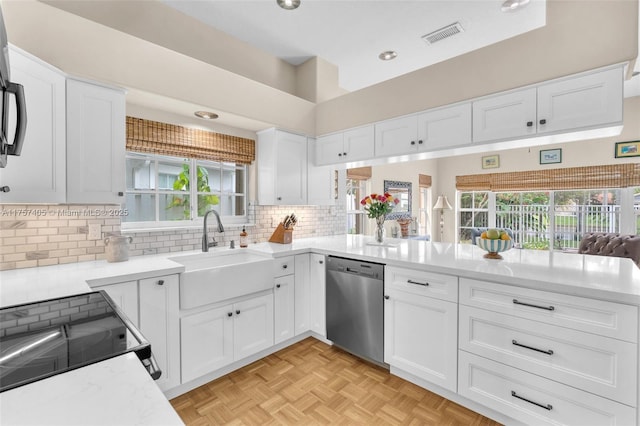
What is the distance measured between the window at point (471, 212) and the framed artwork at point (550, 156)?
1.18 metres

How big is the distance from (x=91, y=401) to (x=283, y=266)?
6.67 feet

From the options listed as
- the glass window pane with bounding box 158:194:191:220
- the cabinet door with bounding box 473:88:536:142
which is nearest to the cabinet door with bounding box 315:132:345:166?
the cabinet door with bounding box 473:88:536:142

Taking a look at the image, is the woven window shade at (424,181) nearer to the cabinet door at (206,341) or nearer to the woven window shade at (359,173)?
the woven window shade at (359,173)

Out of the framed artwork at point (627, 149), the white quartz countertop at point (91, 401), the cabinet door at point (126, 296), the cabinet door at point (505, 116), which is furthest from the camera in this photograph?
the framed artwork at point (627, 149)

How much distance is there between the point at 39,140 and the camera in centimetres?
167

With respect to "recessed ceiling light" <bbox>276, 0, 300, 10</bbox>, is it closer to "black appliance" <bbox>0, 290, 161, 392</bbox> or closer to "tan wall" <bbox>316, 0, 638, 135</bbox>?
"tan wall" <bbox>316, 0, 638, 135</bbox>

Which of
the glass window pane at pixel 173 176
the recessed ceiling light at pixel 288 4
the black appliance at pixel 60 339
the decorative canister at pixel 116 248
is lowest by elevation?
the black appliance at pixel 60 339

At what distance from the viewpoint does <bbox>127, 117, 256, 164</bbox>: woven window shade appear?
2.39 m

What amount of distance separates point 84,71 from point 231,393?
2.31m

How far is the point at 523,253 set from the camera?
2297mm

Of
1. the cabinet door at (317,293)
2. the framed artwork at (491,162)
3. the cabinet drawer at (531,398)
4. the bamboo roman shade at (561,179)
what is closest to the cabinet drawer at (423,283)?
the cabinet drawer at (531,398)

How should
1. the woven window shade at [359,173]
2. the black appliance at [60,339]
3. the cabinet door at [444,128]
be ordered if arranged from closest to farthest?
the black appliance at [60,339] → the cabinet door at [444,128] → the woven window shade at [359,173]

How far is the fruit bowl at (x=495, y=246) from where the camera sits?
207 centimetres

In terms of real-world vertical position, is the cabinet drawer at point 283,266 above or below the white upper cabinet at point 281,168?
below
